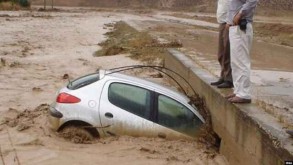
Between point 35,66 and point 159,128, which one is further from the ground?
point 159,128

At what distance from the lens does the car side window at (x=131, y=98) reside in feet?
28.1

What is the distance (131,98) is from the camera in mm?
8656

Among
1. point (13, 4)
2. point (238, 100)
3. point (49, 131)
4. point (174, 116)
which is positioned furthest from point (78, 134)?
point (13, 4)

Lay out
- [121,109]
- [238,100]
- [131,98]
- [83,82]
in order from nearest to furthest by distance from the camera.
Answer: [238,100]
[121,109]
[131,98]
[83,82]

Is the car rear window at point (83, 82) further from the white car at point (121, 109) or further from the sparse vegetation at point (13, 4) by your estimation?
the sparse vegetation at point (13, 4)

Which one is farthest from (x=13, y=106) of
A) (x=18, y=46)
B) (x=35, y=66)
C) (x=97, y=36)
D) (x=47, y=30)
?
(x=47, y=30)

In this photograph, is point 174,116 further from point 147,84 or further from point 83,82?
point 83,82

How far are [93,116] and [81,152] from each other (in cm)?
60

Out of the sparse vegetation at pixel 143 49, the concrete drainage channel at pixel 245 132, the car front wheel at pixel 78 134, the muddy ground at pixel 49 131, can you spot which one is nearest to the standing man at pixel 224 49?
the concrete drainage channel at pixel 245 132

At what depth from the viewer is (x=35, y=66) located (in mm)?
18625

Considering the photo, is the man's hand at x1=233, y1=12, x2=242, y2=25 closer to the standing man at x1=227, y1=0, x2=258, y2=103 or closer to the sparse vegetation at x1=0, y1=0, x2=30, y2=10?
the standing man at x1=227, y1=0, x2=258, y2=103

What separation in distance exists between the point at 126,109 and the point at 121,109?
0.09 m

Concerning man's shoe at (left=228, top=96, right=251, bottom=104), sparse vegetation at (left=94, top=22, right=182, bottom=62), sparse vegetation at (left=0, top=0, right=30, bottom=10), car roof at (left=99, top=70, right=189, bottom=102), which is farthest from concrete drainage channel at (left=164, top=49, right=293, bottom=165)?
sparse vegetation at (left=0, top=0, right=30, bottom=10)

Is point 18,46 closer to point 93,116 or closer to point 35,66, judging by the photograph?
point 35,66
